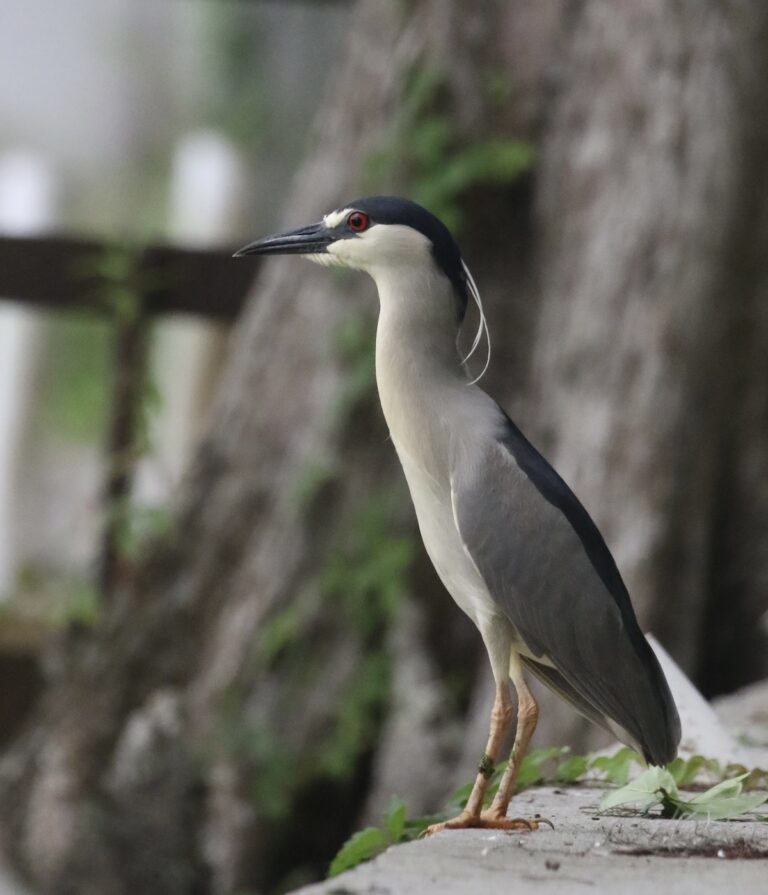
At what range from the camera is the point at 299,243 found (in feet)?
7.60

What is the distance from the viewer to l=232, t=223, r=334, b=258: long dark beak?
2305 millimetres

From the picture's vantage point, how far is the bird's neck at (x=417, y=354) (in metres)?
2.16

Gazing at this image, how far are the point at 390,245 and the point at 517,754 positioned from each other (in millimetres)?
877

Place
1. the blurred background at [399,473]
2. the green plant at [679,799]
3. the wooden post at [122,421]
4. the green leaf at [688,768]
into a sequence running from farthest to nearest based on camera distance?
the wooden post at [122,421], the blurred background at [399,473], the green leaf at [688,768], the green plant at [679,799]

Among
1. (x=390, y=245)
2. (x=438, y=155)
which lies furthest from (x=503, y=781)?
(x=438, y=155)

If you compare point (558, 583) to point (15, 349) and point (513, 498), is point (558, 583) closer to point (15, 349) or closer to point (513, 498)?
point (513, 498)

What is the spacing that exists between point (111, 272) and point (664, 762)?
190 inches

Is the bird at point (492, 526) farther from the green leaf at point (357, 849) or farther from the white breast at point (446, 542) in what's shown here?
the green leaf at point (357, 849)

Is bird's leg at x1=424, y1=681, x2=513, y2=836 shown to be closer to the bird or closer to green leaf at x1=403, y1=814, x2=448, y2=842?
the bird

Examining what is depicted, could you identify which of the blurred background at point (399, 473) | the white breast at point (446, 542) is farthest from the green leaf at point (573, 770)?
the blurred background at point (399, 473)

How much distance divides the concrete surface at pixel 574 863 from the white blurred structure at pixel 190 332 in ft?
15.6

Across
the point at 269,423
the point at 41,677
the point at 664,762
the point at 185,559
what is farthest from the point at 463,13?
the point at 41,677

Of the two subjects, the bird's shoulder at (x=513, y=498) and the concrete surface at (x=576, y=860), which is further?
the bird's shoulder at (x=513, y=498)

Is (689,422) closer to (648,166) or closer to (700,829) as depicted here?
(648,166)
